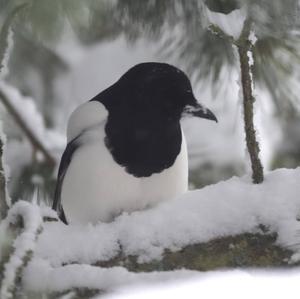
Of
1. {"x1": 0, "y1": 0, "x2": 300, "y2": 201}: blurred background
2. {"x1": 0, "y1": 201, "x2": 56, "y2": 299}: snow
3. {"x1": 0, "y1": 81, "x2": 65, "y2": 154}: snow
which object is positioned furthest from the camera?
{"x1": 0, "y1": 81, "x2": 65, "y2": 154}: snow

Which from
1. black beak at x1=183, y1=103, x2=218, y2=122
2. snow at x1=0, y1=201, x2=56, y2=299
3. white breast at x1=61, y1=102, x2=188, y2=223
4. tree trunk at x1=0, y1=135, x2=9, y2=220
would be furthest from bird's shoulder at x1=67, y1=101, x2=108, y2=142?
snow at x1=0, y1=201, x2=56, y2=299

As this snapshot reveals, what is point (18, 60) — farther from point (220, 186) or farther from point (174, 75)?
point (220, 186)

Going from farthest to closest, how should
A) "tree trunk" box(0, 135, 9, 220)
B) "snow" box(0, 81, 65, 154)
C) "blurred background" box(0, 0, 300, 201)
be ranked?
"snow" box(0, 81, 65, 154) → "blurred background" box(0, 0, 300, 201) → "tree trunk" box(0, 135, 9, 220)

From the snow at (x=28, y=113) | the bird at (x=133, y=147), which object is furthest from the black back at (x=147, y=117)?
the snow at (x=28, y=113)

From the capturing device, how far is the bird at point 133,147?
1066mm

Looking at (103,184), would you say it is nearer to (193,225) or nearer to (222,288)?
(193,225)

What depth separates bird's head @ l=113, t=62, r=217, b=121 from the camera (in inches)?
42.2

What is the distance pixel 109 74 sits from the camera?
6.36 feet

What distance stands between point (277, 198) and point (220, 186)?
2.9 inches

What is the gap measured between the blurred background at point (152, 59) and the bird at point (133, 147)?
10cm

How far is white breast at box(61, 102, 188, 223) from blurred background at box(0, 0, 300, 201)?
139 mm

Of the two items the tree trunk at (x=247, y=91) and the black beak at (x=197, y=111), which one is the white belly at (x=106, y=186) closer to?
the black beak at (x=197, y=111)

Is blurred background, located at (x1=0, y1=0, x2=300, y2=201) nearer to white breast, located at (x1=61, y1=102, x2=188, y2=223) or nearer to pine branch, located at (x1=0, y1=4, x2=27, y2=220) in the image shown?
pine branch, located at (x1=0, y1=4, x2=27, y2=220)

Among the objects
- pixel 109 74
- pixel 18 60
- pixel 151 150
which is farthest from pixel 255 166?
pixel 109 74
